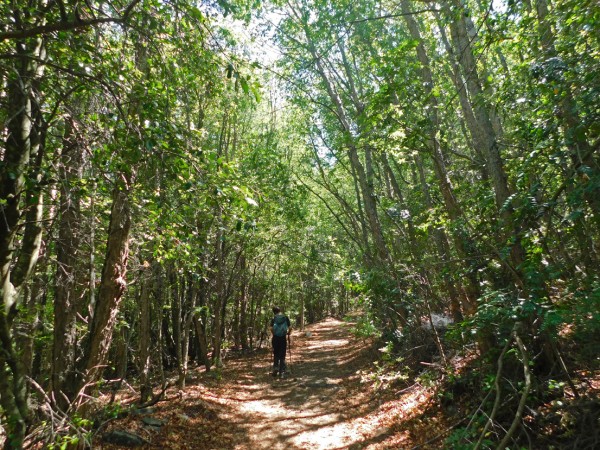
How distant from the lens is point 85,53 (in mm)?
3762

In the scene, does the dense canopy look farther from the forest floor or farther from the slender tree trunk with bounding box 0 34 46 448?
the forest floor

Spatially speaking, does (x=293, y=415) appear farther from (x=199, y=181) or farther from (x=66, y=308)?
(x=199, y=181)

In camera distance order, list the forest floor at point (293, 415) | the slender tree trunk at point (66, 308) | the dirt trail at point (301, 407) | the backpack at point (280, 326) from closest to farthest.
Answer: the slender tree trunk at point (66, 308) → the forest floor at point (293, 415) → the dirt trail at point (301, 407) → the backpack at point (280, 326)

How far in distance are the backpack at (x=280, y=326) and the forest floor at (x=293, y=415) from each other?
140 centimetres

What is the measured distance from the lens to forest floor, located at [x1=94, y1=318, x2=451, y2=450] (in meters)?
6.64

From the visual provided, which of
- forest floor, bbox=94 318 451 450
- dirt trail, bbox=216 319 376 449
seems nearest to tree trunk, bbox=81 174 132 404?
forest floor, bbox=94 318 451 450

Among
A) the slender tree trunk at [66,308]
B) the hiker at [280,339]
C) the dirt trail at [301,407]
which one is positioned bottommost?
the dirt trail at [301,407]

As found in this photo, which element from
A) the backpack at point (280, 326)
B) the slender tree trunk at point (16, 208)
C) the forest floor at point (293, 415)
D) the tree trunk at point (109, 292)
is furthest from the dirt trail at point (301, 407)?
the slender tree trunk at point (16, 208)

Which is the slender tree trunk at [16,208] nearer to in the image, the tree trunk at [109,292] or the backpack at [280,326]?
the tree trunk at [109,292]

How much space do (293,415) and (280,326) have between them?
3.45 metres

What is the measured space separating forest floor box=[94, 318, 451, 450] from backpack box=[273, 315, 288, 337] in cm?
140

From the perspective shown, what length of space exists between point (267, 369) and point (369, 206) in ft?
22.0

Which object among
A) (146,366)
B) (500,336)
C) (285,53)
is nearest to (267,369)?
(146,366)

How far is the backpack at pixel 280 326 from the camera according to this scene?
37.4ft
